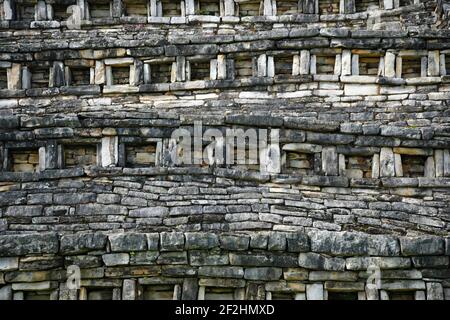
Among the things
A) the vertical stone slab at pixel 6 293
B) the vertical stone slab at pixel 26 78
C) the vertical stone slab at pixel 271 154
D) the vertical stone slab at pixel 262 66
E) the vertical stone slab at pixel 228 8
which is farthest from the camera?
the vertical stone slab at pixel 228 8

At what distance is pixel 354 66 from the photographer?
35.0 ft

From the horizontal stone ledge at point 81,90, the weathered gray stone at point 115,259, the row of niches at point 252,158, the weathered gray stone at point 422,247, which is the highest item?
the horizontal stone ledge at point 81,90

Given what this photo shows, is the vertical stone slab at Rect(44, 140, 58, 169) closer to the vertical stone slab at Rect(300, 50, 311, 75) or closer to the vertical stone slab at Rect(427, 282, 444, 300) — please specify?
the vertical stone slab at Rect(300, 50, 311, 75)

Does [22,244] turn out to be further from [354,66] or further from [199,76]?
[354,66]

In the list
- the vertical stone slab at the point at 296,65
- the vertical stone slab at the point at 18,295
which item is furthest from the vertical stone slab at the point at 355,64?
the vertical stone slab at the point at 18,295

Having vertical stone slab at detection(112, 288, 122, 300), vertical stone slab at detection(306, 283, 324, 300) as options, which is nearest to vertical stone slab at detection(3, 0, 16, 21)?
vertical stone slab at detection(112, 288, 122, 300)

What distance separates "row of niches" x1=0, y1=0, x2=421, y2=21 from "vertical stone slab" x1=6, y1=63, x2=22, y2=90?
1956 millimetres

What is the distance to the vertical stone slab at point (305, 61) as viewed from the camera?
420 inches

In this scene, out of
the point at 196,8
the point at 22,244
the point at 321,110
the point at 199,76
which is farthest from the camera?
the point at 196,8

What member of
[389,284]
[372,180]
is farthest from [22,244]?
[372,180]

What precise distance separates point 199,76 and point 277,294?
5482 millimetres

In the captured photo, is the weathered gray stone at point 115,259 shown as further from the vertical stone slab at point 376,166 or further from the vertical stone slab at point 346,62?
the vertical stone slab at point 346,62
